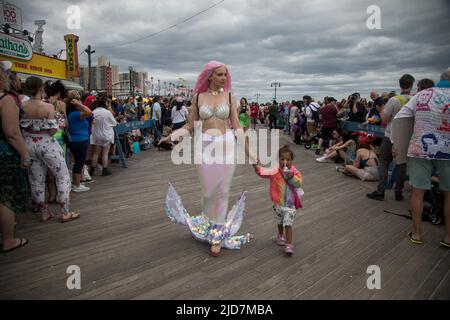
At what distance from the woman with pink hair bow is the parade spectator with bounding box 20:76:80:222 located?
170 centimetres

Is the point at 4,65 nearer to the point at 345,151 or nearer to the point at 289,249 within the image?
the point at 289,249

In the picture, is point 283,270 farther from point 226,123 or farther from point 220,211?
point 226,123

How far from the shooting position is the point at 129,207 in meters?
4.50

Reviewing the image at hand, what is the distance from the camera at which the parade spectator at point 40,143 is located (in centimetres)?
352

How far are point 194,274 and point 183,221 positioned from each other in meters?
0.77

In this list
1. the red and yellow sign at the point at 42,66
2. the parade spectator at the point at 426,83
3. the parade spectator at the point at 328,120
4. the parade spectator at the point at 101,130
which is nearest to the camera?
the parade spectator at the point at 426,83

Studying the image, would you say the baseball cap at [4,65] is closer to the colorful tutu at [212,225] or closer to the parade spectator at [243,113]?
the colorful tutu at [212,225]

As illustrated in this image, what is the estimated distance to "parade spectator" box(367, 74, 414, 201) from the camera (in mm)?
4535

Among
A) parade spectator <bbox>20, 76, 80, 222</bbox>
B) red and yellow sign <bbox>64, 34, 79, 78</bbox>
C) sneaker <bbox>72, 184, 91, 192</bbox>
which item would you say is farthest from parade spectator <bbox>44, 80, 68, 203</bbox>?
red and yellow sign <bbox>64, 34, 79, 78</bbox>

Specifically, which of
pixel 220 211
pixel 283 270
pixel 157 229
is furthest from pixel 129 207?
pixel 283 270

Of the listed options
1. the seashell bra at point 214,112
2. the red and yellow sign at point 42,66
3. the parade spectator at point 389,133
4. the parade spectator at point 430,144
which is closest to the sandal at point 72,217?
the seashell bra at point 214,112

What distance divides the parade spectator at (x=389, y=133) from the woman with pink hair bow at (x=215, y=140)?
2.99 meters

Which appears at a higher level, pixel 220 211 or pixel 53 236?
pixel 220 211

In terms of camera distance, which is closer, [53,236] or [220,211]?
[220,211]
